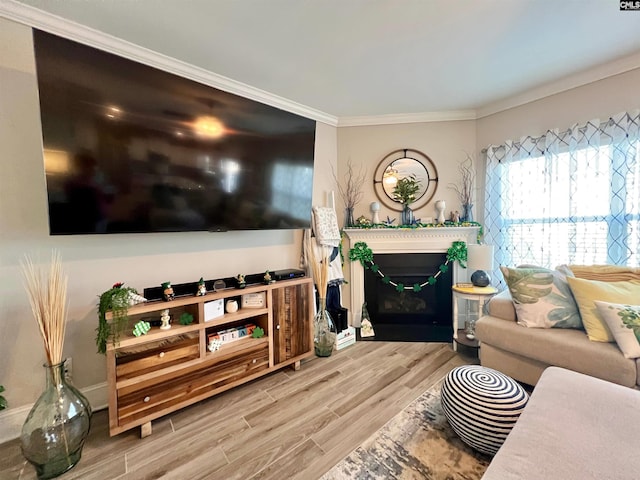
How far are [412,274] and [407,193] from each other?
0.93 meters

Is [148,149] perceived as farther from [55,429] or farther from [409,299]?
[409,299]

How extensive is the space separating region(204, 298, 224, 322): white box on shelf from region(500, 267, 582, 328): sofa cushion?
219 cm

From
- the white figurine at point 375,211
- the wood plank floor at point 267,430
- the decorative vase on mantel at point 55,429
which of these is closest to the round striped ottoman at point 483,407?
the wood plank floor at point 267,430

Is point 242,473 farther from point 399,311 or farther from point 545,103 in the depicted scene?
point 545,103

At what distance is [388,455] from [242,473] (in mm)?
752

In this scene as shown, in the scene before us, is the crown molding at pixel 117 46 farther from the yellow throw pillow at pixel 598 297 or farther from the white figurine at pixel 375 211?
the yellow throw pillow at pixel 598 297

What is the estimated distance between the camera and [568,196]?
2375 millimetres

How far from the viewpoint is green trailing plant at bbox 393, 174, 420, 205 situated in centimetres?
300

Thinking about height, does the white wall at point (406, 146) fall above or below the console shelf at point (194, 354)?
above

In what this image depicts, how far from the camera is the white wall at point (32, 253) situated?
1.54m

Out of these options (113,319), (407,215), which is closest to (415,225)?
(407,215)

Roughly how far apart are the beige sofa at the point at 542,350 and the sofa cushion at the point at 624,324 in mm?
53

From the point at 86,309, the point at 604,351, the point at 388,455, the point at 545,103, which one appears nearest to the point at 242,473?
the point at 388,455

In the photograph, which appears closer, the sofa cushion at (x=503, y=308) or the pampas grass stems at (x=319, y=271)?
the sofa cushion at (x=503, y=308)
